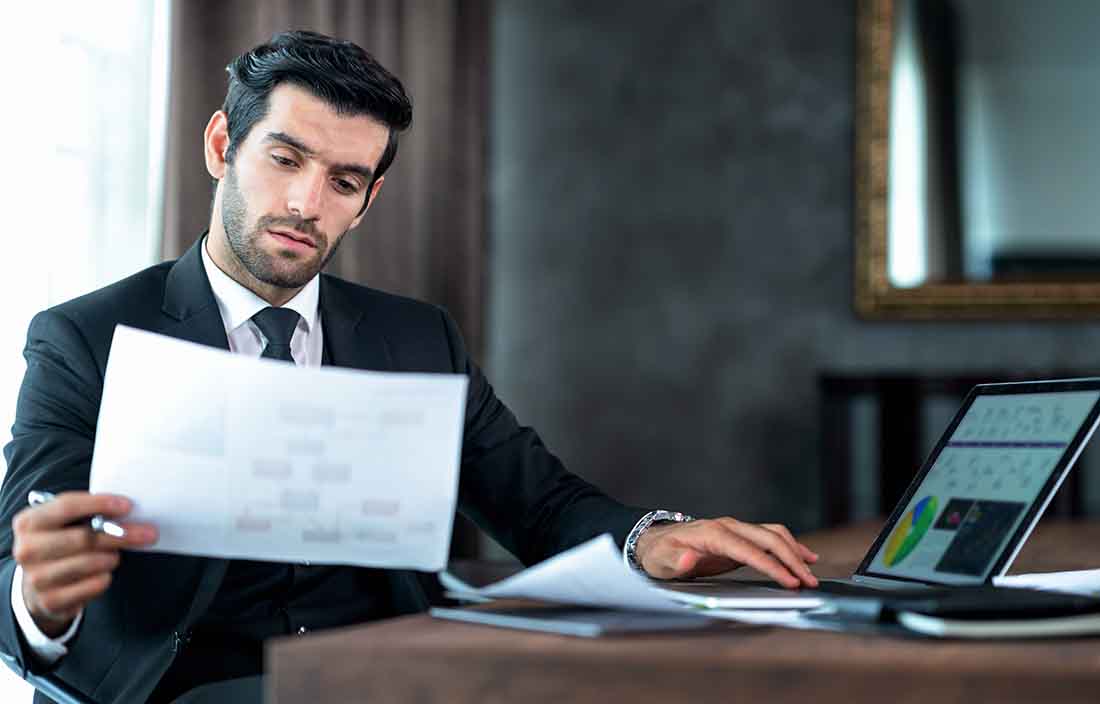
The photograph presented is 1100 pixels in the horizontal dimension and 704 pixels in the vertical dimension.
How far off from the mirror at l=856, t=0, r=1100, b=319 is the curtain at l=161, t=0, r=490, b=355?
128 cm

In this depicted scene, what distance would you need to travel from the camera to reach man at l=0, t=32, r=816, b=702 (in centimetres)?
143

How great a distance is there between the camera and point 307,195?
1.71 meters

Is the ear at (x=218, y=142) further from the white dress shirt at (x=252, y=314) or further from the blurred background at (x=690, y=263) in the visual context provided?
the blurred background at (x=690, y=263)

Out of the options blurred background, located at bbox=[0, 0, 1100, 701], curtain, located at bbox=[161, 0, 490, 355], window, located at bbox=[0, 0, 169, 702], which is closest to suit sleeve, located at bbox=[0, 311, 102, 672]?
window, located at bbox=[0, 0, 169, 702]

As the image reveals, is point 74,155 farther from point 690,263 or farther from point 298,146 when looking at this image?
point 690,263

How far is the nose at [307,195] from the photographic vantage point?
1.71 meters

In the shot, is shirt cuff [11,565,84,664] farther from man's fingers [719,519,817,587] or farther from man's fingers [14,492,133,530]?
man's fingers [719,519,817,587]

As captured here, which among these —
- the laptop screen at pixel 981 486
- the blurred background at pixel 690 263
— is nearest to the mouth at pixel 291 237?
the laptop screen at pixel 981 486

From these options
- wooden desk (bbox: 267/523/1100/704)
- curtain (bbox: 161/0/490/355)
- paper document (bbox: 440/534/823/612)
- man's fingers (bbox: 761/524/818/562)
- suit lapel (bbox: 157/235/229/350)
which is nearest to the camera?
wooden desk (bbox: 267/523/1100/704)

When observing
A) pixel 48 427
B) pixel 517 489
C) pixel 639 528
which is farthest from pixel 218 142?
A: pixel 639 528

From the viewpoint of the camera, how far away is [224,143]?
1869mm

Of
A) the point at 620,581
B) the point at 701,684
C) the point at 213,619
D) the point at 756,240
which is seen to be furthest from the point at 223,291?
the point at 756,240

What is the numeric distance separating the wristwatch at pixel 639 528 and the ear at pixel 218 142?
0.78m

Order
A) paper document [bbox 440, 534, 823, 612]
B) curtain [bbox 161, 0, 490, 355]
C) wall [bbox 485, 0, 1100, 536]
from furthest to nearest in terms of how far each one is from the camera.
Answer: wall [bbox 485, 0, 1100, 536]
curtain [bbox 161, 0, 490, 355]
paper document [bbox 440, 534, 823, 612]
